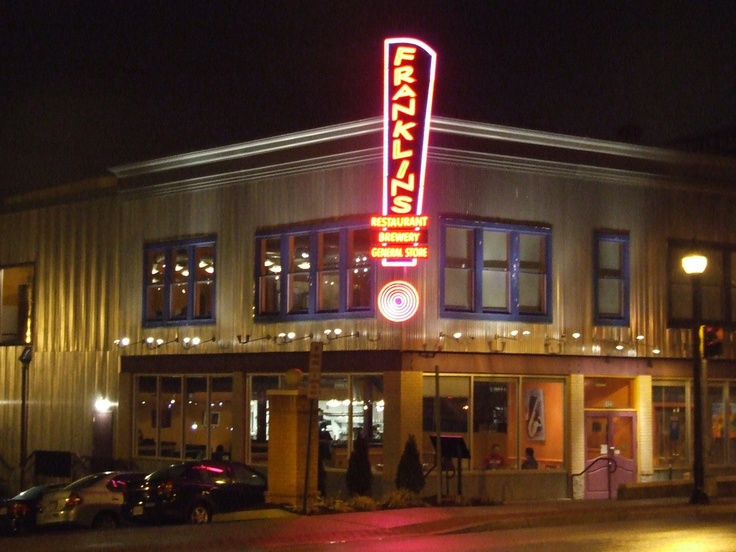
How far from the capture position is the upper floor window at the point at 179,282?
29.8 meters

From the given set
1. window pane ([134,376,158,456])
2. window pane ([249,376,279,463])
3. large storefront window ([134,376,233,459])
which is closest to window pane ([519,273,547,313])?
window pane ([249,376,279,463])

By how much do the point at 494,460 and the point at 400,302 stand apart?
15.0ft

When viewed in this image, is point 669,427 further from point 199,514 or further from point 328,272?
point 199,514

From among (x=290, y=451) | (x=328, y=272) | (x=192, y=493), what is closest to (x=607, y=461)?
(x=328, y=272)

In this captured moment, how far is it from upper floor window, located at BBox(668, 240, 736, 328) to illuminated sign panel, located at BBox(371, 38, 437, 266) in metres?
8.33

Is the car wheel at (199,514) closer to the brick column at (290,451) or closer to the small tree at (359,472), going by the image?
the brick column at (290,451)

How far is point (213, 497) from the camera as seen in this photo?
22422 millimetres

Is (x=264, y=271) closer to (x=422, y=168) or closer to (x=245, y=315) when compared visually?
(x=245, y=315)

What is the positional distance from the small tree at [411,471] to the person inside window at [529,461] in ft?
11.1

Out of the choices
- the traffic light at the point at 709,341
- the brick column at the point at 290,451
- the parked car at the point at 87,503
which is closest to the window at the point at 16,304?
the parked car at the point at 87,503

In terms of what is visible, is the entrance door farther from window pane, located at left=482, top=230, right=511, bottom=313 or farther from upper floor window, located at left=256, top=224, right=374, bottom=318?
upper floor window, located at left=256, top=224, right=374, bottom=318

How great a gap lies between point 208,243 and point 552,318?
9398 mm

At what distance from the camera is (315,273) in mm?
27219

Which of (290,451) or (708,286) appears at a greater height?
(708,286)
